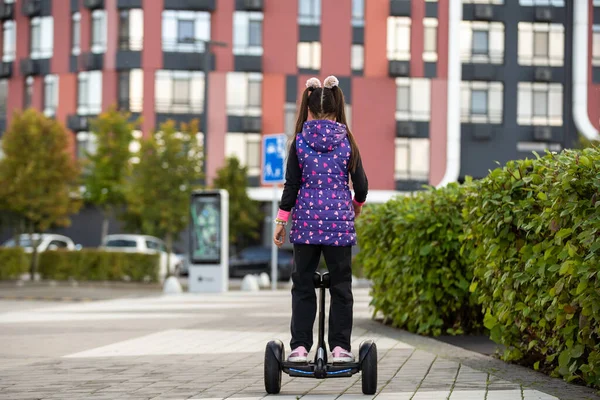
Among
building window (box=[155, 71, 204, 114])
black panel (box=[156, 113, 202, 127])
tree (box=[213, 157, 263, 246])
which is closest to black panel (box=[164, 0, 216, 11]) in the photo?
building window (box=[155, 71, 204, 114])

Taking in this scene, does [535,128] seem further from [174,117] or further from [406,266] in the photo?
[406,266]

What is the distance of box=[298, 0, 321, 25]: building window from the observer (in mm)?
53188

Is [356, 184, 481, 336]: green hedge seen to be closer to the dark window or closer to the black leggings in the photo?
the black leggings

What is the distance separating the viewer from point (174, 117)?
5266 centimetres

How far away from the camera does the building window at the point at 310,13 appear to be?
53188 mm

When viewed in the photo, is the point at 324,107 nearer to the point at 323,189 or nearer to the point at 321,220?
the point at 323,189

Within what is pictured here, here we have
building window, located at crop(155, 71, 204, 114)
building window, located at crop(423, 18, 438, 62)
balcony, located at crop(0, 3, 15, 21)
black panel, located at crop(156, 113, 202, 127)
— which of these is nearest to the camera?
black panel, located at crop(156, 113, 202, 127)

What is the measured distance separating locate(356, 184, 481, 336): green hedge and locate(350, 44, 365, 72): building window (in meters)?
42.1

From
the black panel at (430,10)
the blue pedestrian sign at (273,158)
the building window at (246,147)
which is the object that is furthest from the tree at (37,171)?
the black panel at (430,10)

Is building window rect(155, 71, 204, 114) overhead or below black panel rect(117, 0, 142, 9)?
below

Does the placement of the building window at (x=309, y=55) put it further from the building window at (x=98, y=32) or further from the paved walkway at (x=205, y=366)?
the paved walkway at (x=205, y=366)

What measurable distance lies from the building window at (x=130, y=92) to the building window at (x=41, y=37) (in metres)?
4.89

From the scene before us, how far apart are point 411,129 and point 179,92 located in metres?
11.6

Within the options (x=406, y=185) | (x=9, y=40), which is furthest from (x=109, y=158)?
(x=9, y=40)
